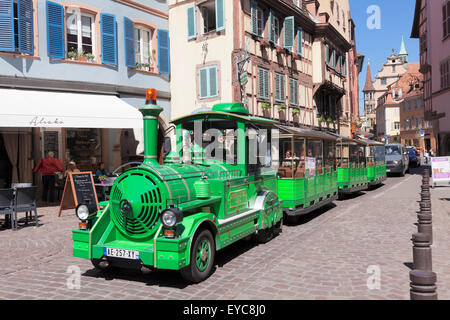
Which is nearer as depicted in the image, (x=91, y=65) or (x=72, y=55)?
(x=72, y=55)

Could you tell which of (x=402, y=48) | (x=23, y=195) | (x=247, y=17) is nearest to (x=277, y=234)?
(x=23, y=195)

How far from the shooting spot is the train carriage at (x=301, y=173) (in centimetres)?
941

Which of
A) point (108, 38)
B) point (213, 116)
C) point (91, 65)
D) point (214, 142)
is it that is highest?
point (108, 38)

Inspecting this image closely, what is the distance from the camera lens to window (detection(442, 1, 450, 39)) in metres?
22.4

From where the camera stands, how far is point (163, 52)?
660 inches

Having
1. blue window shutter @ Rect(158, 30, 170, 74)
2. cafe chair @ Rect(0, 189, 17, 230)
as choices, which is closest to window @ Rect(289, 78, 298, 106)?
blue window shutter @ Rect(158, 30, 170, 74)

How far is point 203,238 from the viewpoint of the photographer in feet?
17.1

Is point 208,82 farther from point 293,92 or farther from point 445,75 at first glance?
point 445,75

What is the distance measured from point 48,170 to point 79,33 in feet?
16.9

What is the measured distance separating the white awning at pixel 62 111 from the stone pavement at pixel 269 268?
11.5ft

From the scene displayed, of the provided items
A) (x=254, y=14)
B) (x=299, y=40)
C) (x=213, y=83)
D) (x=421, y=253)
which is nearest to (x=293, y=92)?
(x=299, y=40)

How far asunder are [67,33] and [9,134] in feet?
13.1

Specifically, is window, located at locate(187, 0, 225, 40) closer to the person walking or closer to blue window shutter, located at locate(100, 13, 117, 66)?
blue window shutter, located at locate(100, 13, 117, 66)

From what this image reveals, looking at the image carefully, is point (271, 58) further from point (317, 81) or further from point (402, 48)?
point (402, 48)
